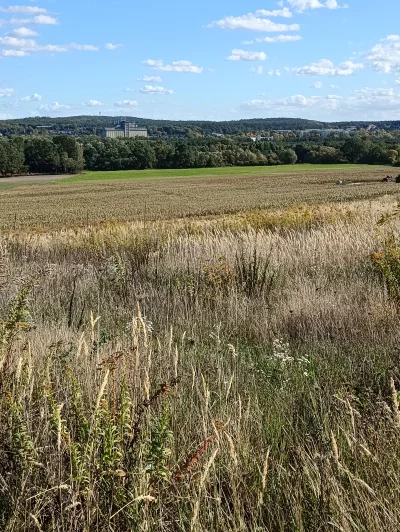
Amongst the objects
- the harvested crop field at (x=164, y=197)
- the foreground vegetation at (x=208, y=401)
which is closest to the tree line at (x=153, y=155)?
the harvested crop field at (x=164, y=197)

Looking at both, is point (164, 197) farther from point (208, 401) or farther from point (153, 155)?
point (153, 155)

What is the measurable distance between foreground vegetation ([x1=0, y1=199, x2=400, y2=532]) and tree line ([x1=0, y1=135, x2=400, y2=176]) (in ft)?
331

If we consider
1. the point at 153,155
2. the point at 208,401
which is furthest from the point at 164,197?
the point at 153,155

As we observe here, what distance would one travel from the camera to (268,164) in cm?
11562

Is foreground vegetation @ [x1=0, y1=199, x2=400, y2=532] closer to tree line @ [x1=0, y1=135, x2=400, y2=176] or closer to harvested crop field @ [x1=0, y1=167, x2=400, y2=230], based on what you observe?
harvested crop field @ [x1=0, y1=167, x2=400, y2=230]

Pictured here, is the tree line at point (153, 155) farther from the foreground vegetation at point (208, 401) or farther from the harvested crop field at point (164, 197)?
the foreground vegetation at point (208, 401)

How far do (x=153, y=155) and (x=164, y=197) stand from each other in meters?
55.9

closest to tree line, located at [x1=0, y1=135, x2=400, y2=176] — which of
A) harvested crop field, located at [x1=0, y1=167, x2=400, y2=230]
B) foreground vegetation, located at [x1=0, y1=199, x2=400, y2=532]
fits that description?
harvested crop field, located at [x1=0, y1=167, x2=400, y2=230]

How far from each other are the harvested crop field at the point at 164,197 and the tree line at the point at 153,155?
27.8m

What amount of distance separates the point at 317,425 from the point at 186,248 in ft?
20.1

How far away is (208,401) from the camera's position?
8.26 ft

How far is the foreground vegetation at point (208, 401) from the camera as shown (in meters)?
2.31

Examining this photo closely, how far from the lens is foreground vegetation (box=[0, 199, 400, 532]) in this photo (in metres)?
2.31

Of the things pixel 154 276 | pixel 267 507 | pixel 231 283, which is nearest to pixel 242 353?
pixel 267 507
